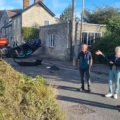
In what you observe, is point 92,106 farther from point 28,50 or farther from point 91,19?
point 91,19

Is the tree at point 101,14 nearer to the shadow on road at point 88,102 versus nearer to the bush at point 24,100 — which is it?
the shadow on road at point 88,102

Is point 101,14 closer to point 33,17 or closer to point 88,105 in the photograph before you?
point 33,17

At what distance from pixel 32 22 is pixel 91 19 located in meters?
9.71

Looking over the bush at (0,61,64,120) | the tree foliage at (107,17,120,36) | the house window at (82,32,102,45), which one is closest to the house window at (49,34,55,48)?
the house window at (82,32,102,45)

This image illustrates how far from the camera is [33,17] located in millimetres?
40531

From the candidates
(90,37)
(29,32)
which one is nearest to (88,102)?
(90,37)

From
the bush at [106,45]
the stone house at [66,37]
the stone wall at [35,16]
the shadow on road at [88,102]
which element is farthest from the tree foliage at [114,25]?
the shadow on road at [88,102]

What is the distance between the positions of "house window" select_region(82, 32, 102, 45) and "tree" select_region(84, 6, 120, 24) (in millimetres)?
7775

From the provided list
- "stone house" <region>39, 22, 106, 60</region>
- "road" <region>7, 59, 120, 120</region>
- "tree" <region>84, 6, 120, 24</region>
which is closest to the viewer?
"road" <region>7, 59, 120, 120</region>

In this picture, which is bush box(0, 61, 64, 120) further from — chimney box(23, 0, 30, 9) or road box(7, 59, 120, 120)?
chimney box(23, 0, 30, 9)

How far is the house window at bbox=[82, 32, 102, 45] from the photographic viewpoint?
2517 cm

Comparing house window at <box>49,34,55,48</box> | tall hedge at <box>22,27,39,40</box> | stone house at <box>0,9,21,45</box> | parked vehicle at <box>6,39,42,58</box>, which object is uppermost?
stone house at <box>0,9,21,45</box>

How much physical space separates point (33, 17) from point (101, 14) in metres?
11.4

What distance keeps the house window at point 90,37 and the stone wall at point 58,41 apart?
65.3 inches
